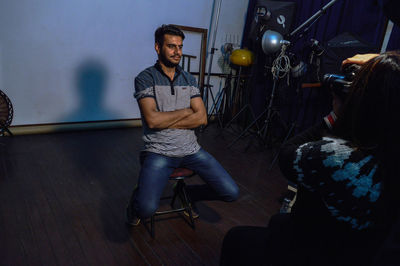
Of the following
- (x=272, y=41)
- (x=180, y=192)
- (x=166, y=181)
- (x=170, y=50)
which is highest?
(x=272, y=41)

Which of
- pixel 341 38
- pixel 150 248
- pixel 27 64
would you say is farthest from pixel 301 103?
pixel 27 64

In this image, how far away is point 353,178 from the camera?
85cm

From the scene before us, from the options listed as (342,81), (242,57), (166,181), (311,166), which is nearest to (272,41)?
(242,57)

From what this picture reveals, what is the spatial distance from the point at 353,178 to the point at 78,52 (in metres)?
3.80

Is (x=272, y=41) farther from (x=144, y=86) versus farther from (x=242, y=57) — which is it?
(x=144, y=86)

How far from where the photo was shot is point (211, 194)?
2.23 meters

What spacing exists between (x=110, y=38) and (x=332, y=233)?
12.6 feet

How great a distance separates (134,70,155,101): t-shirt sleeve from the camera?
2129mm

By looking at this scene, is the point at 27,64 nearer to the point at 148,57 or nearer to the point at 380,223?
the point at 148,57

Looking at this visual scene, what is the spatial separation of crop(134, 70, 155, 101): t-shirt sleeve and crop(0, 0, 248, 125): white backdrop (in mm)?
2151

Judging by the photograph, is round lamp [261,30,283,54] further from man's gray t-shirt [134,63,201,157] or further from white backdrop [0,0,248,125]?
man's gray t-shirt [134,63,201,157]

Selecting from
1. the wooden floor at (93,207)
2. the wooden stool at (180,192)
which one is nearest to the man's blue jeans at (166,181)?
the wooden stool at (180,192)

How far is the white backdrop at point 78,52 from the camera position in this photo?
3.49 meters

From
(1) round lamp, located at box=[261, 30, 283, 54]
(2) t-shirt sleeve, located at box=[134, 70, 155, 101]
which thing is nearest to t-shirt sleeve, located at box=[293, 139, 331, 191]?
(2) t-shirt sleeve, located at box=[134, 70, 155, 101]
